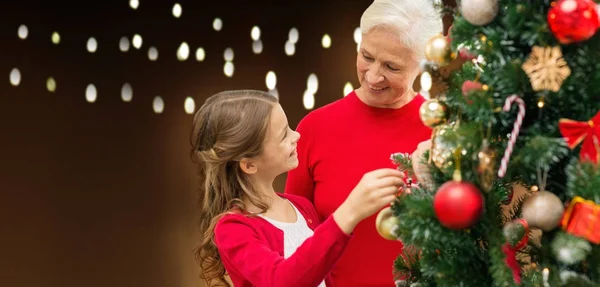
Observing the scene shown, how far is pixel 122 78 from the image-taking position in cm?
378

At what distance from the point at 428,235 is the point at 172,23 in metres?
2.81

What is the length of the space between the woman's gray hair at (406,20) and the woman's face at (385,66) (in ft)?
0.04

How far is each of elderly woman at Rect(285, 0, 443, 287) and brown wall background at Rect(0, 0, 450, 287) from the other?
5.91 ft

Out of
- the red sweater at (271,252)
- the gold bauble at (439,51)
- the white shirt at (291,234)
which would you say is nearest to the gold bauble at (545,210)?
the gold bauble at (439,51)

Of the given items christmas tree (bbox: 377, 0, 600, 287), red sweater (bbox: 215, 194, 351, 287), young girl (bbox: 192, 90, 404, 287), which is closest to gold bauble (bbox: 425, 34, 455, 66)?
christmas tree (bbox: 377, 0, 600, 287)

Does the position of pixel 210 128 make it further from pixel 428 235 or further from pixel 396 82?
pixel 428 235

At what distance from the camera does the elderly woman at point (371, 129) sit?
1821 millimetres

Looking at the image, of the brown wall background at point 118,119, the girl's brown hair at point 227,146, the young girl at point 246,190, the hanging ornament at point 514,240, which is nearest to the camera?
the hanging ornament at point 514,240

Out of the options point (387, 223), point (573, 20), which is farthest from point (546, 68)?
point (387, 223)

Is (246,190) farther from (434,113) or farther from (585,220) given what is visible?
(585,220)

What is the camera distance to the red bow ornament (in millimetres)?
1112

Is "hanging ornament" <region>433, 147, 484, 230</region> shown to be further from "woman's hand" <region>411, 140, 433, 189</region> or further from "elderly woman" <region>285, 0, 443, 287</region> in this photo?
"elderly woman" <region>285, 0, 443, 287</region>

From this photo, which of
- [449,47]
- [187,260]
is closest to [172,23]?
[187,260]

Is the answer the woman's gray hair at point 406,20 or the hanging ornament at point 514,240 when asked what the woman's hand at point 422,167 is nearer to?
the hanging ornament at point 514,240
